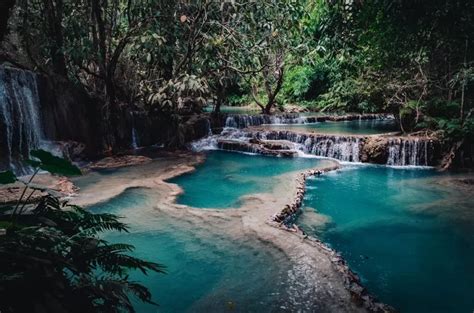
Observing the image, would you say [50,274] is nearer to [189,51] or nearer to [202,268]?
[202,268]

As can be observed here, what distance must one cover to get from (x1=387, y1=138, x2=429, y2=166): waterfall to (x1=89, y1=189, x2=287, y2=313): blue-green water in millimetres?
7494

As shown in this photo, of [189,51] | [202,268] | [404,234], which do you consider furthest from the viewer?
[189,51]

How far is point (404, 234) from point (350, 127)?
9.81 meters

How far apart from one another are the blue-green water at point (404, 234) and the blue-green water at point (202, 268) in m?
1.32

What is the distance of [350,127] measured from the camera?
15.8 meters

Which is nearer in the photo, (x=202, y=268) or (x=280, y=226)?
(x=202, y=268)

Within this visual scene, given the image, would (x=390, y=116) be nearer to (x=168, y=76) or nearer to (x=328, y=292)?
(x=168, y=76)

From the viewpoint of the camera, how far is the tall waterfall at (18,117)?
31.6 ft

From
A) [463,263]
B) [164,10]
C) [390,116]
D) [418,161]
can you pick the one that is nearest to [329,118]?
[390,116]

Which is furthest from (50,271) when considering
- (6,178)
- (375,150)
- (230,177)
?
(375,150)

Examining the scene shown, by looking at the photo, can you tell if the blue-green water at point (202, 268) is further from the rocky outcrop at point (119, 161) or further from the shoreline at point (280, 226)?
the rocky outcrop at point (119, 161)

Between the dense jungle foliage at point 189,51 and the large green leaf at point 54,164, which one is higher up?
the dense jungle foliage at point 189,51

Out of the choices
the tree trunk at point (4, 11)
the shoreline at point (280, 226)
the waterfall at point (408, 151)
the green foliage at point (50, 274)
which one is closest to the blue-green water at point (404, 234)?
the shoreline at point (280, 226)

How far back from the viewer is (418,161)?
37.2 ft
